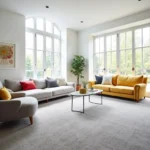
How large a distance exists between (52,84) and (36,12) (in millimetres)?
2711

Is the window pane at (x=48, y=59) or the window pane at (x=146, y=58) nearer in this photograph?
the window pane at (x=146, y=58)

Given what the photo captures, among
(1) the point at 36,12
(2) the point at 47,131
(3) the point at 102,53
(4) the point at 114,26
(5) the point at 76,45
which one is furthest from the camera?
(5) the point at 76,45

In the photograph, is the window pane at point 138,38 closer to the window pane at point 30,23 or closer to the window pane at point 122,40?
the window pane at point 122,40

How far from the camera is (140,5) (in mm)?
4133

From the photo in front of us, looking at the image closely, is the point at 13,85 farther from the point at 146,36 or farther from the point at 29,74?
the point at 146,36

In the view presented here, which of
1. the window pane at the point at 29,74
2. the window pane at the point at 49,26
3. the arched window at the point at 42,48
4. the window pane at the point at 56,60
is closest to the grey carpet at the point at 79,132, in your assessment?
the window pane at the point at 29,74

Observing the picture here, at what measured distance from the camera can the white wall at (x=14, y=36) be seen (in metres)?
4.27

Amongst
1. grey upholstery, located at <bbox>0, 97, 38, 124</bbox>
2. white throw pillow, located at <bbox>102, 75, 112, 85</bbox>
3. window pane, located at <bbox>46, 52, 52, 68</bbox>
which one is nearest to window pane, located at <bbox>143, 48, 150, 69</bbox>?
white throw pillow, located at <bbox>102, 75, 112, 85</bbox>

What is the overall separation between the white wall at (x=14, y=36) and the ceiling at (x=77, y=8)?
0.85 ft

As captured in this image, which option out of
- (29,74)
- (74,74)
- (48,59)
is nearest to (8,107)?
(29,74)

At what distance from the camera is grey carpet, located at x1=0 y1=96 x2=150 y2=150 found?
6.02ft

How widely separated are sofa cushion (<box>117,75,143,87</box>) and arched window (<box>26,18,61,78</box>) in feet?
9.82

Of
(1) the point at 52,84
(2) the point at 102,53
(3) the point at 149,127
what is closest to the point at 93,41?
(2) the point at 102,53

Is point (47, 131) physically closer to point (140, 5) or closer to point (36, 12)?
point (36, 12)
